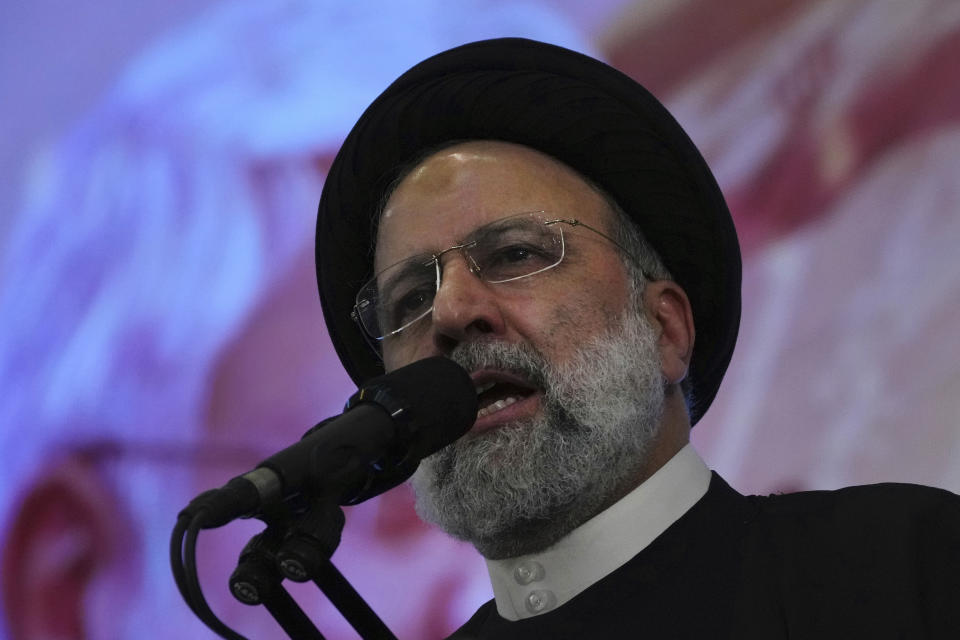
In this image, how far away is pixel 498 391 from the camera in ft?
6.30

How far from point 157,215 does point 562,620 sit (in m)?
1.63

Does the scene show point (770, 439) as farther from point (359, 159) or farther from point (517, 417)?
point (359, 159)

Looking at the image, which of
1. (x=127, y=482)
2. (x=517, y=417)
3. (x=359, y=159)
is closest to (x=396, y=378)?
(x=517, y=417)

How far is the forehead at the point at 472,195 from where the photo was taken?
2121 mm

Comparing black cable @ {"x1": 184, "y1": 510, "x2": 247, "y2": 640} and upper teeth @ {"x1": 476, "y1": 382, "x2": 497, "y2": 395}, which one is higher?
upper teeth @ {"x1": 476, "y1": 382, "x2": 497, "y2": 395}

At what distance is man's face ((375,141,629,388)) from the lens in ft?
6.34

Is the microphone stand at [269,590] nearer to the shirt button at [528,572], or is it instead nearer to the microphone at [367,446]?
the microphone at [367,446]

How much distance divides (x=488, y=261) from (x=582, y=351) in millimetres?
232

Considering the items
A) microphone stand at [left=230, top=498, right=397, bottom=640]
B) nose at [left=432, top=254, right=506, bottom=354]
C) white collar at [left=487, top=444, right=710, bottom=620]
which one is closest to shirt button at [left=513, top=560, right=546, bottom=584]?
white collar at [left=487, top=444, right=710, bottom=620]

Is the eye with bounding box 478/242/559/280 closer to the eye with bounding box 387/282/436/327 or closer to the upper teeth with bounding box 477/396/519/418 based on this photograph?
the eye with bounding box 387/282/436/327

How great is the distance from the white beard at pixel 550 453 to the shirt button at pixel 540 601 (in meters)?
0.07

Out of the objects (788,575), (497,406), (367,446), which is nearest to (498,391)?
(497,406)

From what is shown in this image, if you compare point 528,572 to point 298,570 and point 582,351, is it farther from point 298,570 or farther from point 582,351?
point 298,570

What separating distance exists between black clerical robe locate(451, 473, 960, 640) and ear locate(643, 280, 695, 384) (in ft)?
0.70
